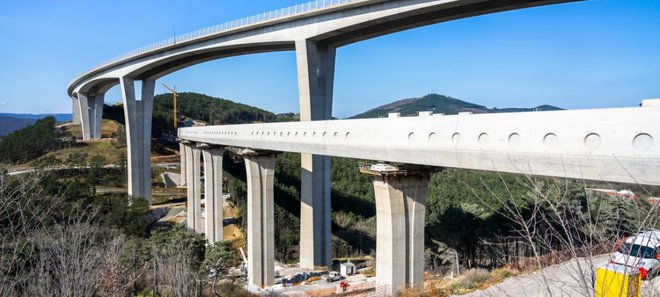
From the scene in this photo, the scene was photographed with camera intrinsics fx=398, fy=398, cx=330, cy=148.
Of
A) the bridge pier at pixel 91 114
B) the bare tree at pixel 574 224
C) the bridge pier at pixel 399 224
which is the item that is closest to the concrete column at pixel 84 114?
the bridge pier at pixel 91 114

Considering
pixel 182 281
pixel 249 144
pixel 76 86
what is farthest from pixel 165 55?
pixel 76 86

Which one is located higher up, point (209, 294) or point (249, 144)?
point (249, 144)

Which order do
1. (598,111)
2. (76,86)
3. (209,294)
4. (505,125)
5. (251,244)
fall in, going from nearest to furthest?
(598,111) < (505,125) < (209,294) < (251,244) < (76,86)

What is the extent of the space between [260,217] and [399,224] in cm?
1003

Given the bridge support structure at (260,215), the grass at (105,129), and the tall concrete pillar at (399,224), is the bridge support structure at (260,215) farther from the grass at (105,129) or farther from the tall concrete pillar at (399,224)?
the grass at (105,129)

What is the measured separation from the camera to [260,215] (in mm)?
19422

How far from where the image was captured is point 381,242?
37.0 feet

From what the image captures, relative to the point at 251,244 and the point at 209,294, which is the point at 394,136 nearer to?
the point at 209,294

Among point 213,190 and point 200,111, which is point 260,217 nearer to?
point 213,190

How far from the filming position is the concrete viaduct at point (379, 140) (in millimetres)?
6176

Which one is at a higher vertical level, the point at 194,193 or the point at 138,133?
the point at 138,133

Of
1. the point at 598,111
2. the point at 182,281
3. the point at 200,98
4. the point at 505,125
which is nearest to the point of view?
the point at 598,111

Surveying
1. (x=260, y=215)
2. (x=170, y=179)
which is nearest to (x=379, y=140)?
(x=260, y=215)

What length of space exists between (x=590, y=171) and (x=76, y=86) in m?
63.6
